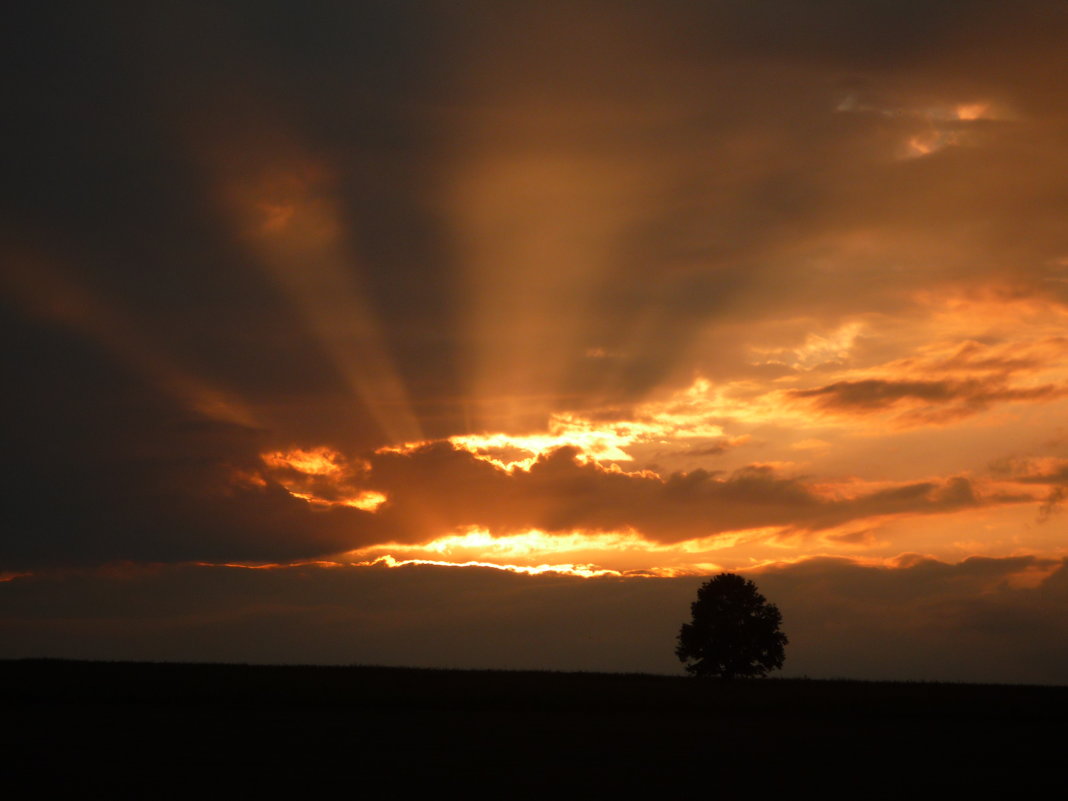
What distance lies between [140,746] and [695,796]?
21791 millimetres

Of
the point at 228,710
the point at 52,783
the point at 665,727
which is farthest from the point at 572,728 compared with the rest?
the point at 52,783

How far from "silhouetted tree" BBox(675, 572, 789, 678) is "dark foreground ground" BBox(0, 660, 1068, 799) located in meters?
14.1

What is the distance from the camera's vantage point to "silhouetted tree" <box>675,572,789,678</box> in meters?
80.0

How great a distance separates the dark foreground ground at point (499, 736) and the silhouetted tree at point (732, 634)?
14057 millimetres

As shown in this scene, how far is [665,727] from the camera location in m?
43.2

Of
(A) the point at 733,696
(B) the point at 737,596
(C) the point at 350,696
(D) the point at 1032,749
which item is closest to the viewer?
(D) the point at 1032,749

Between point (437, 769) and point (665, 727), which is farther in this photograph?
point (665, 727)

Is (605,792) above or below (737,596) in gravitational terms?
below

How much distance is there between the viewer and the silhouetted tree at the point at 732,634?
8000 cm

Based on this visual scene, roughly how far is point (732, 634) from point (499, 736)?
150 feet

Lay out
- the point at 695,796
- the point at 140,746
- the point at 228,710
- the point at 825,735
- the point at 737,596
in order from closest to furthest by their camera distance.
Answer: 1. the point at 695,796
2. the point at 140,746
3. the point at 825,735
4. the point at 228,710
5. the point at 737,596

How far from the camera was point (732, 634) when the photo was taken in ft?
263

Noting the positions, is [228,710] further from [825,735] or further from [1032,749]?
[1032,749]

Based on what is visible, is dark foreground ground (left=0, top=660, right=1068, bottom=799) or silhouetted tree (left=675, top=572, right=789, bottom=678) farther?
silhouetted tree (left=675, top=572, right=789, bottom=678)
